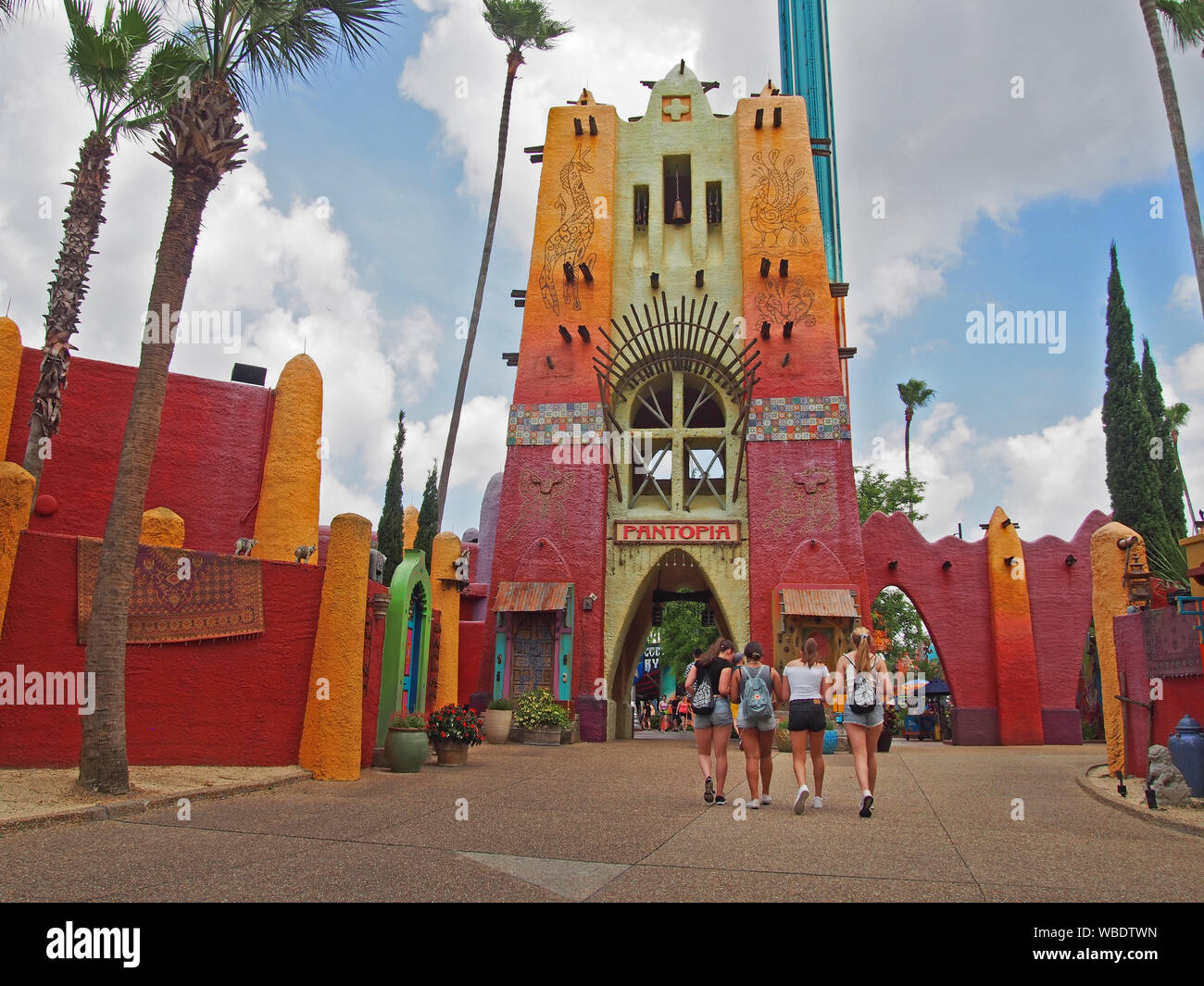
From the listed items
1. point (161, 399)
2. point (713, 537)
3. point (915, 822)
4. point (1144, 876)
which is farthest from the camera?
point (713, 537)

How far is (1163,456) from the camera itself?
75.8ft

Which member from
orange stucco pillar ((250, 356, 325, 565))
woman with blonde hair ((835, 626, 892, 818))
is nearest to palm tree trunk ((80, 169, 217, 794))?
orange stucco pillar ((250, 356, 325, 565))

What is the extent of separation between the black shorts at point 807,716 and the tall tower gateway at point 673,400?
8568mm

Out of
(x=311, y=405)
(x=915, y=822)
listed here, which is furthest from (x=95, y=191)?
(x=915, y=822)

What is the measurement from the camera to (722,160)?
21859mm

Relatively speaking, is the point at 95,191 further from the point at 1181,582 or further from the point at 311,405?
the point at 1181,582

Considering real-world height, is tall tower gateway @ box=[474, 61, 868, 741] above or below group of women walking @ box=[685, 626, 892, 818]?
above

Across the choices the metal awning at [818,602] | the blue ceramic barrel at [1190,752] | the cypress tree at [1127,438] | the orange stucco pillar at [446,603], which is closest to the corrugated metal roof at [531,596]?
the orange stucco pillar at [446,603]

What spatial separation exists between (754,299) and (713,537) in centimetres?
544

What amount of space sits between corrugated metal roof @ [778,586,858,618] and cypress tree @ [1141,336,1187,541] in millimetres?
9040

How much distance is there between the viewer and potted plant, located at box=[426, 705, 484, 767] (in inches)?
499

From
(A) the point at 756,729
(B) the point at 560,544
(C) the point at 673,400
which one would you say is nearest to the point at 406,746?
(A) the point at 756,729

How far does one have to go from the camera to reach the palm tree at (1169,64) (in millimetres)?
13898

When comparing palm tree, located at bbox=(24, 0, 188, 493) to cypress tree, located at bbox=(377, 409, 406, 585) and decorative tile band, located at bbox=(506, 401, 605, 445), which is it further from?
cypress tree, located at bbox=(377, 409, 406, 585)
